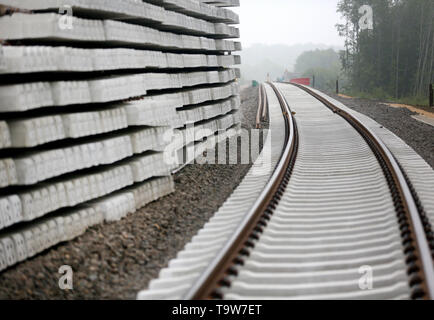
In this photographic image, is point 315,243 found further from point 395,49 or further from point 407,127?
point 395,49

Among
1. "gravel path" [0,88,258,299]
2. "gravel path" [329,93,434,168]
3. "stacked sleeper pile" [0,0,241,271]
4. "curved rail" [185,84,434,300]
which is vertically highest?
"stacked sleeper pile" [0,0,241,271]

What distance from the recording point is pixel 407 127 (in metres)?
14.3

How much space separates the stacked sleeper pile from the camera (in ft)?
16.4

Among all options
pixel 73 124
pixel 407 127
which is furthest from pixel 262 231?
pixel 407 127

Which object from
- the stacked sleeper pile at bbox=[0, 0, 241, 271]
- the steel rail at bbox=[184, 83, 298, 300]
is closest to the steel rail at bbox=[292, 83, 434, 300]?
the steel rail at bbox=[184, 83, 298, 300]

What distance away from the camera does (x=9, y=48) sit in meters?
4.98

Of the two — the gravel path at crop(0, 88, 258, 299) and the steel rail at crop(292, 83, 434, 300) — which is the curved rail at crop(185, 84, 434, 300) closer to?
the steel rail at crop(292, 83, 434, 300)

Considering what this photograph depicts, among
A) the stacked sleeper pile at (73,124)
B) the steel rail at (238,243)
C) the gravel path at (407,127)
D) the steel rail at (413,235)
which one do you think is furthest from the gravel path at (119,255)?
the gravel path at (407,127)

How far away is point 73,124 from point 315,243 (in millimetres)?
3183

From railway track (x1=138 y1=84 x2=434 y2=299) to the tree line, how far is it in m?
35.8

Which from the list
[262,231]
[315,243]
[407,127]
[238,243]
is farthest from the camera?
[407,127]

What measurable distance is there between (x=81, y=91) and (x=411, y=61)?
47988mm

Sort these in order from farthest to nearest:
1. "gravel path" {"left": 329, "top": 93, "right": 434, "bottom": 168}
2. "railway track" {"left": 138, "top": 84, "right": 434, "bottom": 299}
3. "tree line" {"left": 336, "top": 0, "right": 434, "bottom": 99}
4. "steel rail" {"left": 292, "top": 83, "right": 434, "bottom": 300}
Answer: "tree line" {"left": 336, "top": 0, "right": 434, "bottom": 99} → "gravel path" {"left": 329, "top": 93, "right": 434, "bottom": 168} → "railway track" {"left": 138, "top": 84, "right": 434, "bottom": 299} → "steel rail" {"left": 292, "top": 83, "right": 434, "bottom": 300}
